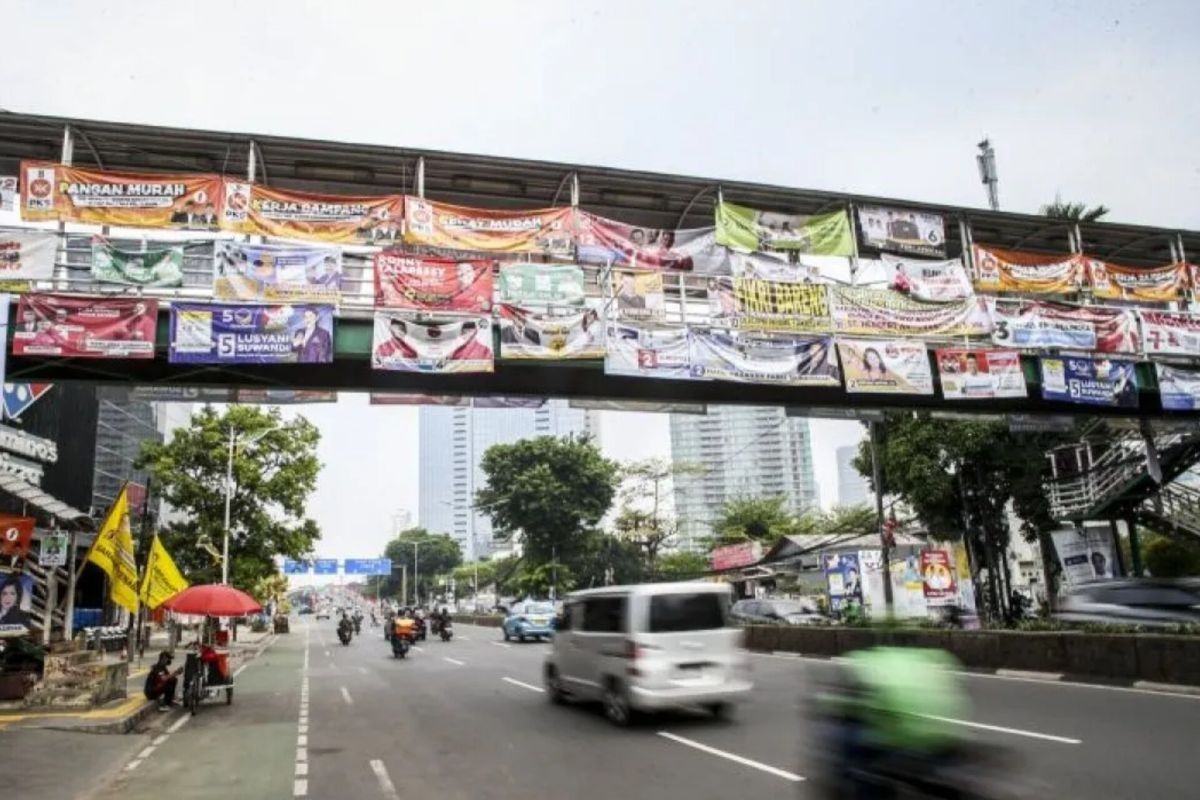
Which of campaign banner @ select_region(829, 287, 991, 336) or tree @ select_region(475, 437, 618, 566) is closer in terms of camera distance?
campaign banner @ select_region(829, 287, 991, 336)

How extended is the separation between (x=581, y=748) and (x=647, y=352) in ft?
24.0

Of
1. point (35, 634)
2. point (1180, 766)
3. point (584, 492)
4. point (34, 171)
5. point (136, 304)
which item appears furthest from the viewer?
point (584, 492)

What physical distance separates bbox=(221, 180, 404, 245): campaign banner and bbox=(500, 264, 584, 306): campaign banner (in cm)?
248

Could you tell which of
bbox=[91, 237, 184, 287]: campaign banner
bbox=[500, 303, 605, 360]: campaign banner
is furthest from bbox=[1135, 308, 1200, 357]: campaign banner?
bbox=[91, 237, 184, 287]: campaign banner

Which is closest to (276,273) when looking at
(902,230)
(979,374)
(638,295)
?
(638,295)

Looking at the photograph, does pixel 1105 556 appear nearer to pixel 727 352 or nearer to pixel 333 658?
pixel 727 352

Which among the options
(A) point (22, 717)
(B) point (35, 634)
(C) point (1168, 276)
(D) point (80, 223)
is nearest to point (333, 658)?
(B) point (35, 634)

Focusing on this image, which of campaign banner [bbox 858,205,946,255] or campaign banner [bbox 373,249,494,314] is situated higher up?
campaign banner [bbox 858,205,946,255]

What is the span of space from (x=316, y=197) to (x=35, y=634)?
1840cm

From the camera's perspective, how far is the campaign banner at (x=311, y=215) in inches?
600

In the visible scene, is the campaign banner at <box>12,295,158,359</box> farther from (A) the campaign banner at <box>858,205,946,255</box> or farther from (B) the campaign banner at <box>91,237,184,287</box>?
(A) the campaign banner at <box>858,205,946,255</box>

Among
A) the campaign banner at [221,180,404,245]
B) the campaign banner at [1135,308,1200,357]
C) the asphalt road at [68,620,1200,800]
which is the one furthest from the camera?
the campaign banner at [1135,308,1200,357]

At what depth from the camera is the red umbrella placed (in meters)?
15.6

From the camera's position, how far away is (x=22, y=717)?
538 inches
